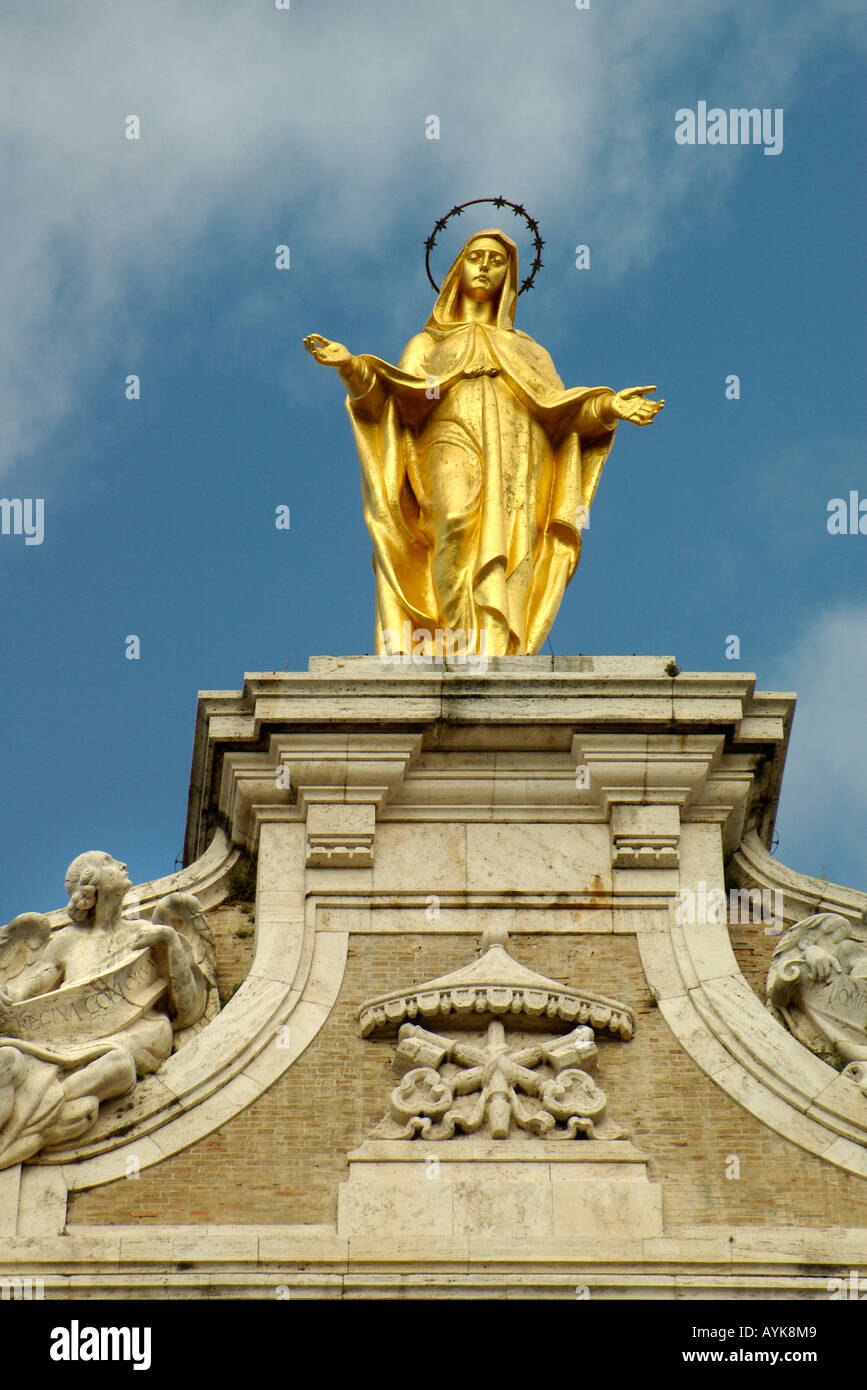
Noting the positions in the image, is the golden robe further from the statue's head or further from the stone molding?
the stone molding

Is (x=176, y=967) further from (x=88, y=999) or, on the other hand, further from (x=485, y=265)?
(x=485, y=265)

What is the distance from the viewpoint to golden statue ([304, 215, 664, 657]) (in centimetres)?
1566

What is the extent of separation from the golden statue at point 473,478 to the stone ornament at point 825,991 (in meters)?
2.66

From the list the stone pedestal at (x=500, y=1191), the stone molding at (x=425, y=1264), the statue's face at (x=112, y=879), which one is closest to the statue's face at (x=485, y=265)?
the statue's face at (x=112, y=879)

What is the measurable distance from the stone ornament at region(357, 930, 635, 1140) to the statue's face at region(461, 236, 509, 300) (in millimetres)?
5263

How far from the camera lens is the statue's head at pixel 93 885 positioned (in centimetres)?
1376

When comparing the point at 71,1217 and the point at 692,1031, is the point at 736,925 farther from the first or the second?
the point at 71,1217

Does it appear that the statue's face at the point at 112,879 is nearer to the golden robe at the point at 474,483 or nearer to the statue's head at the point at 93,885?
the statue's head at the point at 93,885

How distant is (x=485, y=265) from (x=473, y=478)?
6.34 feet

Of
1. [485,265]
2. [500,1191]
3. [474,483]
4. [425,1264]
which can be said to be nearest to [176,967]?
[500,1191]

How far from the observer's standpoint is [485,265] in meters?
17.2

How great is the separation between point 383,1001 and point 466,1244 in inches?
61.8

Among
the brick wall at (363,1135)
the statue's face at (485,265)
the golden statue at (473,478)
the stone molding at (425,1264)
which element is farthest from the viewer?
the statue's face at (485,265)

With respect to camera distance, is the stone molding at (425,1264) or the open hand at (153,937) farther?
the open hand at (153,937)
